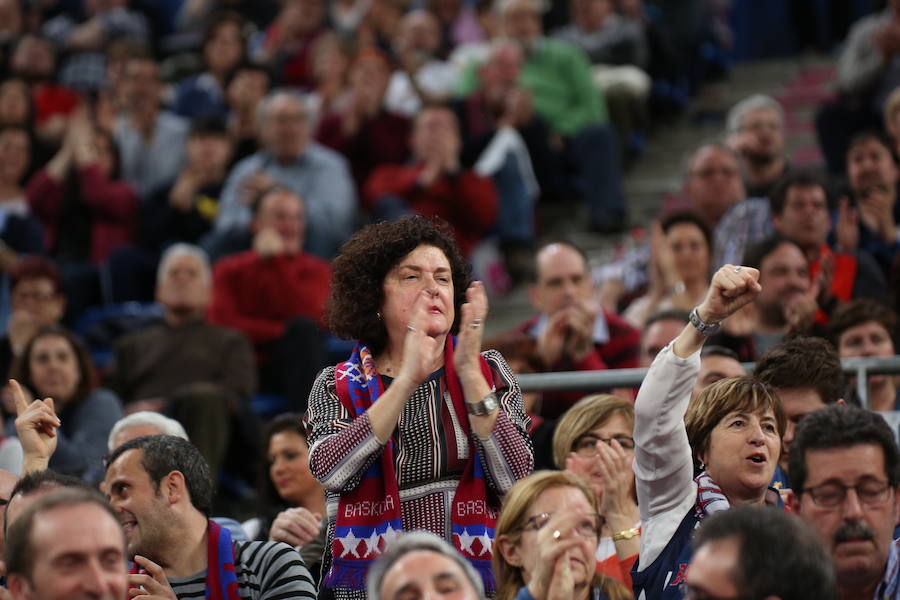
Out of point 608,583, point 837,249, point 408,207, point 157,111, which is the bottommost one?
point 608,583

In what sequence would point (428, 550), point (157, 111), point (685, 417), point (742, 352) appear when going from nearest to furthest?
point (428, 550) → point (685, 417) → point (742, 352) → point (157, 111)

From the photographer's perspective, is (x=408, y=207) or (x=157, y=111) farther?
(x=157, y=111)

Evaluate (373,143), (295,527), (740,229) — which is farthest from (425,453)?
(373,143)

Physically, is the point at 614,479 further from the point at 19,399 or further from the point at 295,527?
the point at 19,399

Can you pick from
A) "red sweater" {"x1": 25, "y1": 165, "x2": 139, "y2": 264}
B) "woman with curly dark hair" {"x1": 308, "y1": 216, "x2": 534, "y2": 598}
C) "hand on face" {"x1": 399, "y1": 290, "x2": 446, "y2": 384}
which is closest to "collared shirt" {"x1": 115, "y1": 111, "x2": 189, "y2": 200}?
"red sweater" {"x1": 25, "y1": 165, "x2": 139, "y2": 264}

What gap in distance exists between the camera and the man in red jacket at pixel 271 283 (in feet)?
28.0

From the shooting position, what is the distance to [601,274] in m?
8.55

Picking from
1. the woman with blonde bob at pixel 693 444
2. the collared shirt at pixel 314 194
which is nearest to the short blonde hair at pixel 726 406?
the woman with blonde bob at pixel 693 444

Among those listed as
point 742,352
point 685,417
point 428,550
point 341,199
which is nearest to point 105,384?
point 341,199

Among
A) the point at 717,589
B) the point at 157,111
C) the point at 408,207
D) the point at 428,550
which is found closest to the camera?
the point at 717,589

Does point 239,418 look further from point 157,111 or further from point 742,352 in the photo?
point 157,111

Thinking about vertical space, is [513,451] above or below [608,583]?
above

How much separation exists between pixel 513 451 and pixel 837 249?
3600 millimetres

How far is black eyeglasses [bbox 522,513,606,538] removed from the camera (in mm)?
3838
